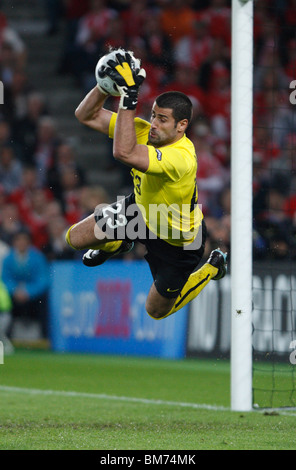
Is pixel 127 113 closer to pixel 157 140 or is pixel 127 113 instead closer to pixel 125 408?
pixel 157 140

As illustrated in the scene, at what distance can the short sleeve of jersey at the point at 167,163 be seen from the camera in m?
5.98

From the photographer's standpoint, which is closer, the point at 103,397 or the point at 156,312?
the point at 156,312

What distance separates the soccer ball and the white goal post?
5.84ft

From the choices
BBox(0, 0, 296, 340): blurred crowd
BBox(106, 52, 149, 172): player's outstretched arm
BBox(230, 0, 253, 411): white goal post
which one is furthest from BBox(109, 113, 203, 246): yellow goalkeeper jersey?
BBox(0, 0, 296, 340): blurred crowd

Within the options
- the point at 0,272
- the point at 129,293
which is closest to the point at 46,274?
the point at 0,272

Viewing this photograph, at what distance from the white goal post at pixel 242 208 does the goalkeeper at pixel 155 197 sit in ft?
0.69

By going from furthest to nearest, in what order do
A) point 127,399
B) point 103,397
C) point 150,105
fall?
point 150,105 → point 103,397 → point 127,399

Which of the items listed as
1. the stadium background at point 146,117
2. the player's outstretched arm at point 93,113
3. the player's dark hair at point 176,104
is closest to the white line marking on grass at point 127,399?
the stadium background at point 146,117

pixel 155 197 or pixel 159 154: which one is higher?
→ pixel 159 154

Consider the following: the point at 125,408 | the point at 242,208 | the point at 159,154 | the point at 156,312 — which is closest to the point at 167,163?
the point at 159,154

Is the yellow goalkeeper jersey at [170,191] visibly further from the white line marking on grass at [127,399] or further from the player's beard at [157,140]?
the white line marking on grass at [127,399]

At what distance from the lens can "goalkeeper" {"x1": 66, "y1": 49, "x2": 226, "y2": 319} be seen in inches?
233

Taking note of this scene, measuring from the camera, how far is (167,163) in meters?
6.06

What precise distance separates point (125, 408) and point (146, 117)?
6077 mm
